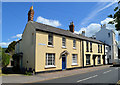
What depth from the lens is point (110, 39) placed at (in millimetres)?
36531

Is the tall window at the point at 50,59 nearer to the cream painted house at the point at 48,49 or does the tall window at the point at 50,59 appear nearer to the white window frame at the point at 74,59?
the cream painted house at the point at 48,49

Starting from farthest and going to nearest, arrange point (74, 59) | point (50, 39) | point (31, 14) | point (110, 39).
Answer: point (110, 39) → point (74, 59) → point (31, 14) → point (50, 39)

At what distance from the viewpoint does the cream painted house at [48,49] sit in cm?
1533

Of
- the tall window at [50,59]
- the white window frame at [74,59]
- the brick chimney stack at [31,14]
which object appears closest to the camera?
the tall window at [50,59]

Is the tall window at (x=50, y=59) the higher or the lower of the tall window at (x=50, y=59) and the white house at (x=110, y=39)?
the lower

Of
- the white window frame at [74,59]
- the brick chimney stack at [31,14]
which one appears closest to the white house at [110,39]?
the white window frame at [74,59]

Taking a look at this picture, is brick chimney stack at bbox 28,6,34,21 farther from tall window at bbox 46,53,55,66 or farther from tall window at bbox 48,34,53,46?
tall window at bbox 46,53,55,66

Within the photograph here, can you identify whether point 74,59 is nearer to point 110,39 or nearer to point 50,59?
point 50,59

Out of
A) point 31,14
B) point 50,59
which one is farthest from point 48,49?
point 31,14

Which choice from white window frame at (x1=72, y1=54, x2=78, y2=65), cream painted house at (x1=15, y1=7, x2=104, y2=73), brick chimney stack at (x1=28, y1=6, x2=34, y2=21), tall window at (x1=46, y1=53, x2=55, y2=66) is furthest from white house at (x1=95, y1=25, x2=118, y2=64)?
brick chimney stack at (x1=28, y1=6, x2=34, y2=21)

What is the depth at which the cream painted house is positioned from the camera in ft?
50.3

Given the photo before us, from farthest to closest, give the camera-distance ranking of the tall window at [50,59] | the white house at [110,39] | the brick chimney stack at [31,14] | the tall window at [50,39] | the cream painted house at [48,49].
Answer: the white house at [110,39] → the brick chimney stack at [31,14] → the tall window at [50,39] → the tall window at [50,59] → the cream painted house at [48,49]

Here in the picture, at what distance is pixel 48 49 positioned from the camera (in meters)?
16.6

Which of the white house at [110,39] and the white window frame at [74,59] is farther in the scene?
the white house at [110,39]
